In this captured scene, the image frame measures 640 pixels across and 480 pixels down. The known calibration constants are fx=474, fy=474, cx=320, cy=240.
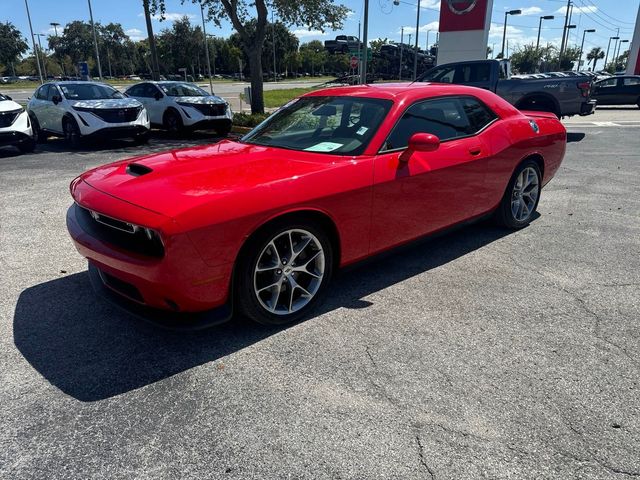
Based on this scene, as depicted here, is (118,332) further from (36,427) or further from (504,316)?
(504,316)

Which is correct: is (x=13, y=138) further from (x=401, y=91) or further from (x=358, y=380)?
(x=358, y=380)

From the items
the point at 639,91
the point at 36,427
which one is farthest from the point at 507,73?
the point at 36,427

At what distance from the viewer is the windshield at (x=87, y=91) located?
1145 cm

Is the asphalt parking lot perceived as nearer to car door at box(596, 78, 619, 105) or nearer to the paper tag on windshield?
the paper tag on windshield

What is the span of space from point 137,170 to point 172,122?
1073 centimetres

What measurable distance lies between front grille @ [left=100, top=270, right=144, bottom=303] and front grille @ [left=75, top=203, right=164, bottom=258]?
0.23 meters

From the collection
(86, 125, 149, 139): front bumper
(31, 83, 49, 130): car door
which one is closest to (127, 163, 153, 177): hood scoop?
(86, 125, 149, 139): front bumper

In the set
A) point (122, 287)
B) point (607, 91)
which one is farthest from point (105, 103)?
point (607, 91)

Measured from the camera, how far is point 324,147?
3568 millimetres

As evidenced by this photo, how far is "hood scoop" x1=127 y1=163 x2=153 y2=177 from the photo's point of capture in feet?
10.4

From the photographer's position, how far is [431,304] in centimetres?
346

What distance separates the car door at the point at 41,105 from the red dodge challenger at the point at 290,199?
33.4 feet

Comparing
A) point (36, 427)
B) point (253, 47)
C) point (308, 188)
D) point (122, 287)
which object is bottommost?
point (36, 427)

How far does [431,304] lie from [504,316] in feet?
1.64
